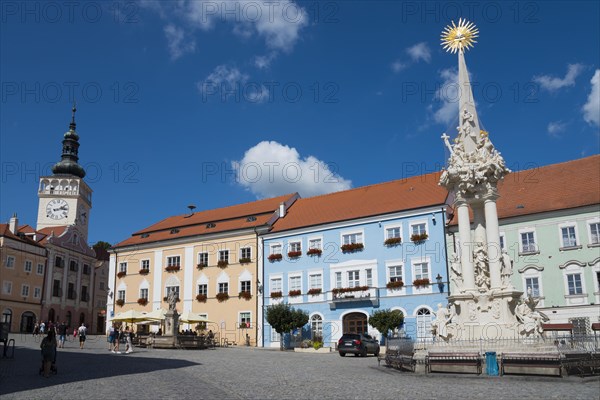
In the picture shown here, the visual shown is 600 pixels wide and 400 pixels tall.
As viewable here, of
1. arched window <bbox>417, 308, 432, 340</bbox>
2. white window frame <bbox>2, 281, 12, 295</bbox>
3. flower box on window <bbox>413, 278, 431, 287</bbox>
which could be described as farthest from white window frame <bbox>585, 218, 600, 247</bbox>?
white window frame <bbox>2, 281, 12, 295</bbox>

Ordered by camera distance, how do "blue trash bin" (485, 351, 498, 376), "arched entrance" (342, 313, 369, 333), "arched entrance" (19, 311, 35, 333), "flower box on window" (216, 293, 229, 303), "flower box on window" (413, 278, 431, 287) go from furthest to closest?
"arched entrance" (19, 311, 35, 333) < "flower box on window" (216, 293, 229, 303) < "arched entrance" (342, 313, 369, 333) < "flower box on window" (413, 278, 431, 287) < "blue trash bin" (485, 351, 498, 376)

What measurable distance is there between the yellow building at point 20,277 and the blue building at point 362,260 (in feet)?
82.8

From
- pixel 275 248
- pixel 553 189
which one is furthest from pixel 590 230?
pixel 275 248

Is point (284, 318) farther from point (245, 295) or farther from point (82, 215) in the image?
point (82, 215)

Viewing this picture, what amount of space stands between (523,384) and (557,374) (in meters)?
1.51

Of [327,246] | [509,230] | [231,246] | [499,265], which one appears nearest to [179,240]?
[231,246]

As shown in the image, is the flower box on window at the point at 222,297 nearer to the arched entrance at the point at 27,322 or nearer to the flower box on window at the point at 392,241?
the flower box on window at the point at 392,241

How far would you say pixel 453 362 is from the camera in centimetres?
1521

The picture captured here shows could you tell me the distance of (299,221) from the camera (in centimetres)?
4356

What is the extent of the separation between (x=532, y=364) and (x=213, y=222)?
119 feet

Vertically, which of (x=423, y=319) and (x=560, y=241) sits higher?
(x=560, y=241)

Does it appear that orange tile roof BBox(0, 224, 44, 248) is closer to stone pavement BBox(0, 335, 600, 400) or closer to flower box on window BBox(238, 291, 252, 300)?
flower box on window BBox(238, 291, 252, 300)

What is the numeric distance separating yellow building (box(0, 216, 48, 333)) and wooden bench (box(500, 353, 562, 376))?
47.2m

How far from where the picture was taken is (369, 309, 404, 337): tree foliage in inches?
1359
